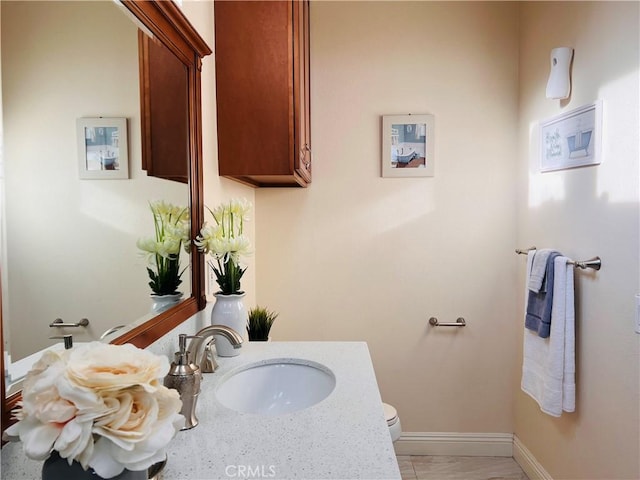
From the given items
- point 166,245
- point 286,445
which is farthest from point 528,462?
point 166,245

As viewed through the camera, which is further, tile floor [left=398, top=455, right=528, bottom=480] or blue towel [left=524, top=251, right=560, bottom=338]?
tile floor [left=398, top=455, right=528, bottom=480]

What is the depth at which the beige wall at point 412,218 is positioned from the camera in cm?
242

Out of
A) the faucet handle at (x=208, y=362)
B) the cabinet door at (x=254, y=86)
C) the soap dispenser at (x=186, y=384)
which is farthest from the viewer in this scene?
the cabinet door at (x=254, y=86)

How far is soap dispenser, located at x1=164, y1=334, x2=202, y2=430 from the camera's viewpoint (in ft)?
2.95

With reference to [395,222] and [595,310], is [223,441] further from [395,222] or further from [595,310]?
[395,222]

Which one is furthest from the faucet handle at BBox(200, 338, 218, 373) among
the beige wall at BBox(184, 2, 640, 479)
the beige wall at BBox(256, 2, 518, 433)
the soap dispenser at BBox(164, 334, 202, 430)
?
the beige wall at BBox(256, 2, 518, 433)

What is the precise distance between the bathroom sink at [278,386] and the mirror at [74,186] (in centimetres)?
27

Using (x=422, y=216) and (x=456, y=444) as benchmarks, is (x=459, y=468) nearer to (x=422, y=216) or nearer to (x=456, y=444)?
(x=456, y=444)

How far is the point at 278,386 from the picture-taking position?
1317 mm

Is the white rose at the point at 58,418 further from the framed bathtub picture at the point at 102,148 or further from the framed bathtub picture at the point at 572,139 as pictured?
the framed bathtub picture at the point at 572,139

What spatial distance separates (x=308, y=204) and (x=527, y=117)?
4.17 ft

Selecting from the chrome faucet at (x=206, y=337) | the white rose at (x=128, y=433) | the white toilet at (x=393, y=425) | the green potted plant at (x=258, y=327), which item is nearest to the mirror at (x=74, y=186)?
the chrome faucet at (x=206, y=337)

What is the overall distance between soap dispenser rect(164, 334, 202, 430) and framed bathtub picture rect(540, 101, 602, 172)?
5.58 ft

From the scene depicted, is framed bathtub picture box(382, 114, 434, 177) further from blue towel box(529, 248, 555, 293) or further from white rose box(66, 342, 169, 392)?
white rose box(66, 342, 169, 392)
